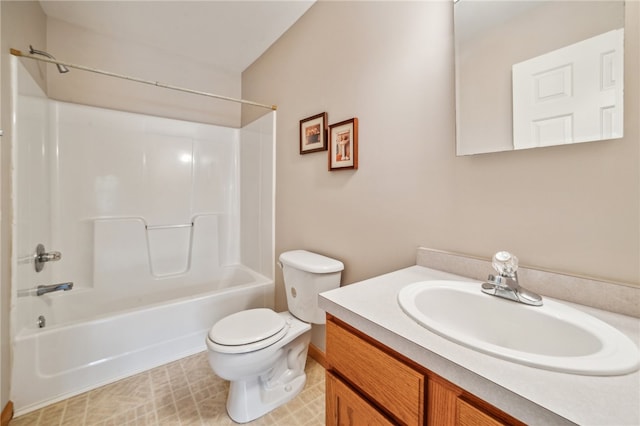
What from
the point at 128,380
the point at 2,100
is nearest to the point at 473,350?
the point at 128,380

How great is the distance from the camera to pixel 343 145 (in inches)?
60.5

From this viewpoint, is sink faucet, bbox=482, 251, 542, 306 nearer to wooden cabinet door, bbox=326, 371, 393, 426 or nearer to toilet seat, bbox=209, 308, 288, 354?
wooden cabinet door, bbox=326, 371, 393, 426

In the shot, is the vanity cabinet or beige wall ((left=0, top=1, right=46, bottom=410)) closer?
the vanity cabinet

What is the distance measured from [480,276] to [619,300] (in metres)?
0.33

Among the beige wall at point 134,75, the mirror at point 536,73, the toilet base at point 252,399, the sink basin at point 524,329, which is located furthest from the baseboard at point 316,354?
the beige wall at point 134,75

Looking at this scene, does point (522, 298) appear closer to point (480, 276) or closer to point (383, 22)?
point (480, 276)

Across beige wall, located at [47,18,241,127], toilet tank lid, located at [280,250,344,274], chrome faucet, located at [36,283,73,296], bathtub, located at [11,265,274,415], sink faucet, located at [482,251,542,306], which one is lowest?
bathtub, located at [11,265,274,415]

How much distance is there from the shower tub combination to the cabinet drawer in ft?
4.58

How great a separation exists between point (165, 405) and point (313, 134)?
1.79 metres

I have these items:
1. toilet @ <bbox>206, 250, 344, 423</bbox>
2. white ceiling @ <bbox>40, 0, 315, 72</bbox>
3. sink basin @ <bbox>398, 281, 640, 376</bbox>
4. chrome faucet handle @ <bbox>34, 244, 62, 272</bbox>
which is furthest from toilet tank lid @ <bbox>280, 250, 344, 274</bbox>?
white ceiling @ <bbox>40, 0, 315, 72</bbox>

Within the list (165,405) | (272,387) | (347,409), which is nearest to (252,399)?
(272,387)

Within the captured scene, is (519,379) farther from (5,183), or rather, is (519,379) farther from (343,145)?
(5,183)

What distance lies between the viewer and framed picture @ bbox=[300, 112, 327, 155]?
1.66 meters

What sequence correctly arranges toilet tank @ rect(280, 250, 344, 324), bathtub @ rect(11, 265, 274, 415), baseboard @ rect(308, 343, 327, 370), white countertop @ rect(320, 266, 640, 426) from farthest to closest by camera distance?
baseboard @ rect(308, 343, 327, 370) → toilet tank @ rect(280, 250, 344, 324) → bathtub @ rect(11, 265, 274, 415) → white countertop @ rect(320, 266, 640, 426)
